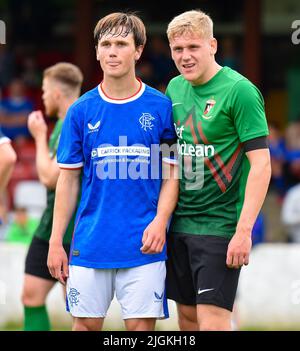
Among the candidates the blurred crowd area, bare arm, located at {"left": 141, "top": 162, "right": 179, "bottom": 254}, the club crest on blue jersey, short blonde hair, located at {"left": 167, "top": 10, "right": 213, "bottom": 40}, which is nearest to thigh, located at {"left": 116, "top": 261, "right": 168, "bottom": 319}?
bare arm, located at {"left": 141, "top": 162, "right": 179, "bottom": 254}

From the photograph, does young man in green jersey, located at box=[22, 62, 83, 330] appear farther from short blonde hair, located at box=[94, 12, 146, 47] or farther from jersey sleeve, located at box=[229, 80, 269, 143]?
jersey sleeve, located at box=[229, 80, 269, 143]

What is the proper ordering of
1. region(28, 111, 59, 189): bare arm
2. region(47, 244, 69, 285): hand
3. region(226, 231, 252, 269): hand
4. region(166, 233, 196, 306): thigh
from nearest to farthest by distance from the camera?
region(226, 231, 252, 269): hand, region(47, 244, 69, 285): hand, region(166, 233, 196, 306): thigh, region(28, 111, 59, 189): bare arm

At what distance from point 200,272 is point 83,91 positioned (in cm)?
737

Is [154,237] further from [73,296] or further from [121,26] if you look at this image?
[121,26]

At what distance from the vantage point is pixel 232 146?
16.8 feet

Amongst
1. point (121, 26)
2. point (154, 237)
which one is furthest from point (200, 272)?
point (121, 26)

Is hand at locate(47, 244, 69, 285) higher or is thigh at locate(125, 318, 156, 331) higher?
hand at locate(47, 244, 69, 285)

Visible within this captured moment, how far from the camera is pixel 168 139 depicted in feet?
17.1

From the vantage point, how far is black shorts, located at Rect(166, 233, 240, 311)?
511cm

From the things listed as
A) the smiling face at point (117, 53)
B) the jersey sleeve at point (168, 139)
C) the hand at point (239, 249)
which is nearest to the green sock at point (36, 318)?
the jersey sleeve at point (168, 139)

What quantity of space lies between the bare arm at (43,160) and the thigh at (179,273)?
1230mm

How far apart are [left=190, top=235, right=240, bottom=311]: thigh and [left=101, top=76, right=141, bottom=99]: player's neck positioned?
856 millimetres

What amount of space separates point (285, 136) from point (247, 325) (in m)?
4.23

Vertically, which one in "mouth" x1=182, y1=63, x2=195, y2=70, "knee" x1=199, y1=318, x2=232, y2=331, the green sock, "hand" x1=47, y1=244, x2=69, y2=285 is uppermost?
"mouth" x1=182, y1=63, x2=195, y2=70
